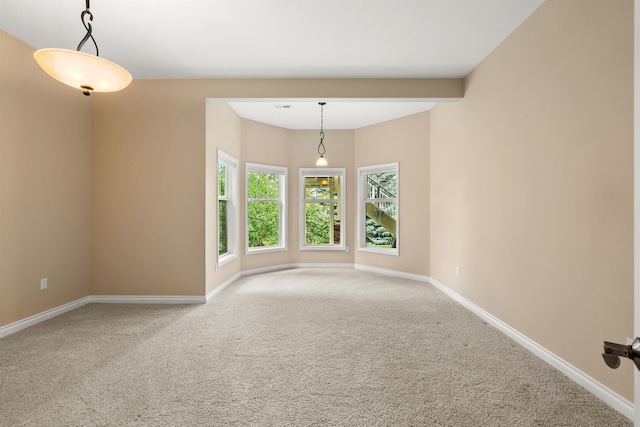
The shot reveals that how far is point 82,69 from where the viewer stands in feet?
5.96

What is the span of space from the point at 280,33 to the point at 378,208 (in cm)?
382

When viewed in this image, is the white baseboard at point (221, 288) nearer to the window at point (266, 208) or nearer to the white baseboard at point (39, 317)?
the window at point (266, 208)

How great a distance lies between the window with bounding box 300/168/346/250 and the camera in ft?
20.8

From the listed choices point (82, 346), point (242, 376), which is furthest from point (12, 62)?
point (242, 376)

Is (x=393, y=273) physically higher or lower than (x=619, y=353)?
lower

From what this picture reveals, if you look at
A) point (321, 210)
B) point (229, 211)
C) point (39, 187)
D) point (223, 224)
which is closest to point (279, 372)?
point (39, 187)

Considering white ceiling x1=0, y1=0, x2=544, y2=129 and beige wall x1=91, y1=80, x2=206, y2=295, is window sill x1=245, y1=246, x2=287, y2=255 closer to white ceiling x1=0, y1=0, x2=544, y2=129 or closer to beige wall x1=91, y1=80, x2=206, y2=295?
beige wall x1=91, y1=80, x2=206, y2=295

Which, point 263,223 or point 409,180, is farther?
point 263,223

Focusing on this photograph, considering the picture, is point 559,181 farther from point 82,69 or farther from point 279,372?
point 82,69

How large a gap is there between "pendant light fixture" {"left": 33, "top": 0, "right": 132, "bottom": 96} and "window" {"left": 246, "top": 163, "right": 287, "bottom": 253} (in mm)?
3576

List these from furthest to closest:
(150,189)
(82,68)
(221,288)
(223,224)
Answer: (223,224) < (221,288) < (150,189) < (82,68)

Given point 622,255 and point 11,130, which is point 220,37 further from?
point 622,255

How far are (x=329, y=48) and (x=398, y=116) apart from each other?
2.60m

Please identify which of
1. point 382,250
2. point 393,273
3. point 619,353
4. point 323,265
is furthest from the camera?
point 323,265
